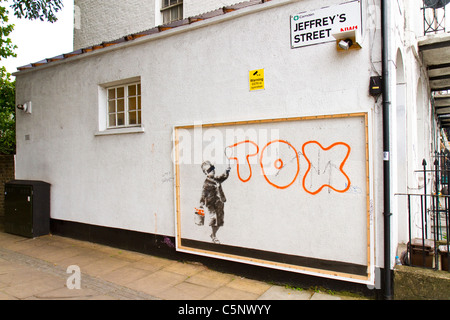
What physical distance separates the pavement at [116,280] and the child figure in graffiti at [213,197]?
0.80 meters

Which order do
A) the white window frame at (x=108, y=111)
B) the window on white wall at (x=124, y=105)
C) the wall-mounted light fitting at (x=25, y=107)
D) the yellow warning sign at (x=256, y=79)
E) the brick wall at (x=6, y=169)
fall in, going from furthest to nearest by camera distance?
the brick wall at (x=6, y=169) → the wall-mounted light fitting at (x=25, y=107) → the window on white wall at (x=124, y=105) → the white window frame at (x=108, y=111) → the yellow warning sign at (x=256, y=79)

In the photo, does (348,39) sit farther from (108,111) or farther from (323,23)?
(108,111)

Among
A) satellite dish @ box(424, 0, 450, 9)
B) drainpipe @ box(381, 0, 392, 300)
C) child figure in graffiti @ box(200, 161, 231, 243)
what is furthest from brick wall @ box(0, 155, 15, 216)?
satellite dish @ box(424, 0, 450, 9)

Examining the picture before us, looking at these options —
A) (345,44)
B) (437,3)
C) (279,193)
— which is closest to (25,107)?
(279,193)

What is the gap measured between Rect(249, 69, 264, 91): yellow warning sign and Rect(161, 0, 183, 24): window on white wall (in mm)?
4370

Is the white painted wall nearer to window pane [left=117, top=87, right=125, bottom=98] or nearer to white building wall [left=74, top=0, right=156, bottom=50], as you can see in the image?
window pane [left=117, top=87, right=125, bottom=98]

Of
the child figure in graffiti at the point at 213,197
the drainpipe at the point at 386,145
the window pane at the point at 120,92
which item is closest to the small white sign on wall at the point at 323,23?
the drainpipe at the point at 386,145

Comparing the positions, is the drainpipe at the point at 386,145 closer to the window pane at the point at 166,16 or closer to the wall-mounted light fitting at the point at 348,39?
the wall-mounted light fitting at the point at 348,39

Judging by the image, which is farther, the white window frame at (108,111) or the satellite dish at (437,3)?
the satellite dish at (437,3)

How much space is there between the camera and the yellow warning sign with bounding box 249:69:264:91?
4727 mm

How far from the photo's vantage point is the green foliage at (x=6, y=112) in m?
11.0

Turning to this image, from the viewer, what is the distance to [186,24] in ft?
18.0

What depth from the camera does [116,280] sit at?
4.91 metres

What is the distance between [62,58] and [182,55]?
3609mm
